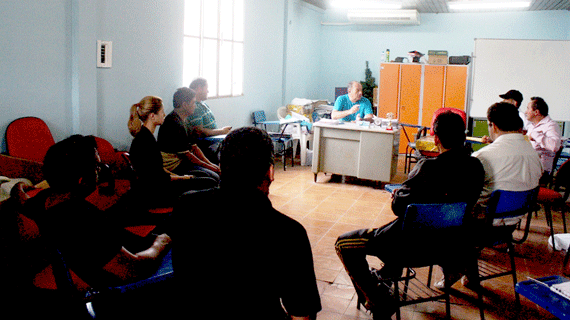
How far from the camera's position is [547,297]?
196 cm

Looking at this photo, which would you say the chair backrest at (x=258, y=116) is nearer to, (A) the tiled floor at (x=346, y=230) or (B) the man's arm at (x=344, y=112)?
(A) the tiled floor at (x=346, y=230)

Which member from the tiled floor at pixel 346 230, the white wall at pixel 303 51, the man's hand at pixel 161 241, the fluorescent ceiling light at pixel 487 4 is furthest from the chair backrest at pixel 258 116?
the man's hand at pixel 161 241

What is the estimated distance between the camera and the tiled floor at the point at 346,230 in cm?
304

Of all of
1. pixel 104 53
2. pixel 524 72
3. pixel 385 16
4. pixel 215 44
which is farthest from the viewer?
pixel 385 16

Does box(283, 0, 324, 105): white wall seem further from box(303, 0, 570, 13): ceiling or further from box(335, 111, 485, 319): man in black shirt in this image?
box(335, 111, 485, 319): man in black shirt

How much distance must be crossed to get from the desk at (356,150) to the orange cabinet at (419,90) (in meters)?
3.00

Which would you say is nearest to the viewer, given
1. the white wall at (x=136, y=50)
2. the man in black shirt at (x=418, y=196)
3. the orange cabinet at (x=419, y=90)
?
the man in black shirt at (x=418, y=196)

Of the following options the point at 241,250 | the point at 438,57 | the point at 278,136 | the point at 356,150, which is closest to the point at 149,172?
the point at 241,250

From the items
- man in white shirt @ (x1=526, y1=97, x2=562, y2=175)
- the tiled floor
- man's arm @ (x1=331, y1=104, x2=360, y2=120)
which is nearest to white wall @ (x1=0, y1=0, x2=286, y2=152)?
the tiled floor

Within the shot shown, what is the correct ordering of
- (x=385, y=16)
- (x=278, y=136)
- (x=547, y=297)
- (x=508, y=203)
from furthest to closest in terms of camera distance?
(x=385, y=16), (x=278, y=136), (x=508, y=203), (x=547, y=297)

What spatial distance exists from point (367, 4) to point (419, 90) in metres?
2.15

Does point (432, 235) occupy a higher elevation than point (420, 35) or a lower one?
lower

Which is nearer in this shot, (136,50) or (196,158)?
(196,158)

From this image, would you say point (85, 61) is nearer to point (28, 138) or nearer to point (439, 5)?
point (28, 138)
